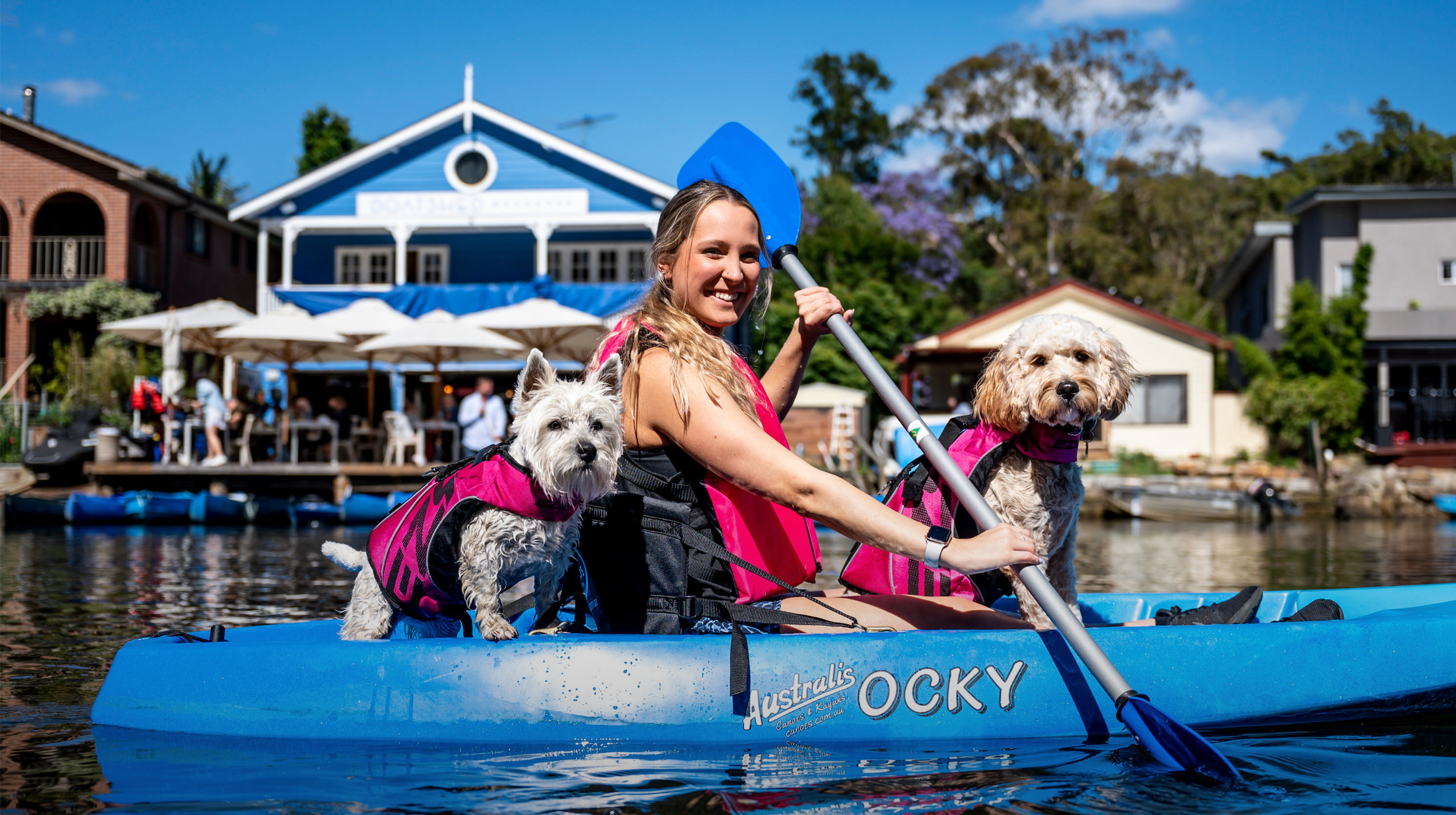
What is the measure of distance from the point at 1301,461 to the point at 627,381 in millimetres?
23454

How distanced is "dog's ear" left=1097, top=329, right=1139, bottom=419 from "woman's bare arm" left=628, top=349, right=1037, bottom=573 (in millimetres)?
957

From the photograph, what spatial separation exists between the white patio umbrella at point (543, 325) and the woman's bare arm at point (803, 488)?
13.4 meters

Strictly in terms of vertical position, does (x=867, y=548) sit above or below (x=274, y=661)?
above

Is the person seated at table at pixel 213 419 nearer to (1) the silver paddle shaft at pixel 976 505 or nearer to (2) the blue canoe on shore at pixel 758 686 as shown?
(2) the blue canoe on shore at pixel 758 686

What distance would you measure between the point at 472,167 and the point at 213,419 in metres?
8.58

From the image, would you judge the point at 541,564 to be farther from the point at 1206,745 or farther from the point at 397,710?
the point at 1206,745

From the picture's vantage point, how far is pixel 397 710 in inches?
126

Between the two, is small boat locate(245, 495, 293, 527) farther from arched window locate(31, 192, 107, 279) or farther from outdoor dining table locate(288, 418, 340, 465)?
arched window locate(31, 192, 107, 279)

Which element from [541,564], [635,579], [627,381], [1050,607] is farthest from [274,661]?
[1050,607]

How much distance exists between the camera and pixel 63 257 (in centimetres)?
2620

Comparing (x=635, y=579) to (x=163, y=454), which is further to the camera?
(x=163, y=454)

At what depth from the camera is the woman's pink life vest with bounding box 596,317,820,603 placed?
3.04m

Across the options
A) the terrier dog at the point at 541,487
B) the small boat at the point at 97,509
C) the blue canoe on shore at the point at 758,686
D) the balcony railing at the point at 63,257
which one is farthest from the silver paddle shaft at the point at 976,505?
the balcony railing at the point at 63,257

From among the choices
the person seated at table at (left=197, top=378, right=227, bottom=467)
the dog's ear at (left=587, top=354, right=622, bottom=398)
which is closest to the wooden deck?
the person seated at table at (left=197, top=378, right=227, bottom=467)
